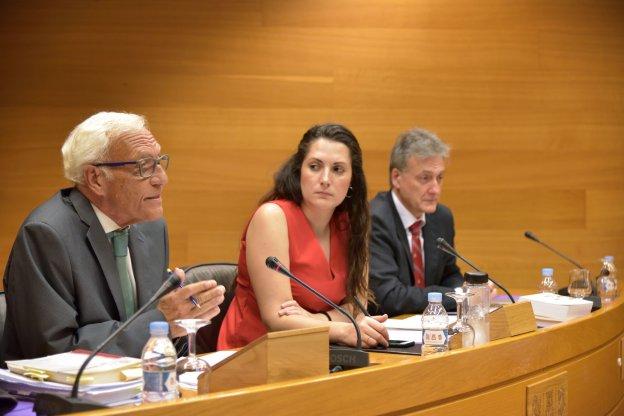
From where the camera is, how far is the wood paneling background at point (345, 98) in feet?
16.4

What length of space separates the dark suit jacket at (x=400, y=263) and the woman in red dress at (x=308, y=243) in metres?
0.31

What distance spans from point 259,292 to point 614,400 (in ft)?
4.73

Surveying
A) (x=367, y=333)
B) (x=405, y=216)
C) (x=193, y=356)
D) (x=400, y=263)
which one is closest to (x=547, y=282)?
(x=400, y=263)

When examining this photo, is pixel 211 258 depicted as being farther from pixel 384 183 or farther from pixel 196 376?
pixel 196 376

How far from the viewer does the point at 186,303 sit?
2600 mm

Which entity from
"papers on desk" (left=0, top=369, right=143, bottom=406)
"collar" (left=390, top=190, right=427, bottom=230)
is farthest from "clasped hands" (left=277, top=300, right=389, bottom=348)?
"collar" (left=390, top=190, right=427, bottom=230)

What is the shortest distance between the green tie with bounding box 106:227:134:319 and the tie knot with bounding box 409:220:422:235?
1634 millimetres

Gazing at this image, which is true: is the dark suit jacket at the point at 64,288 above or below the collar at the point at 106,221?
below

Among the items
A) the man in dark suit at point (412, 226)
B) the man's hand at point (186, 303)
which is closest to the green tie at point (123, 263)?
the man's hand at point (186, 303)

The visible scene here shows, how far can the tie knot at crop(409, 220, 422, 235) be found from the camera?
4180 mm

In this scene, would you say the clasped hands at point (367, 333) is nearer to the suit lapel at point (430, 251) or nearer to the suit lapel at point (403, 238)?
the suit lapel at point (403, 238)

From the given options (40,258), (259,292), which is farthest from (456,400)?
(40,258)

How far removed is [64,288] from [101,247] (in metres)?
0.19

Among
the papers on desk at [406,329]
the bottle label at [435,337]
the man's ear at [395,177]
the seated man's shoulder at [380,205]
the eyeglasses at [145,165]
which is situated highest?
the eyeglasses at [145,165]
